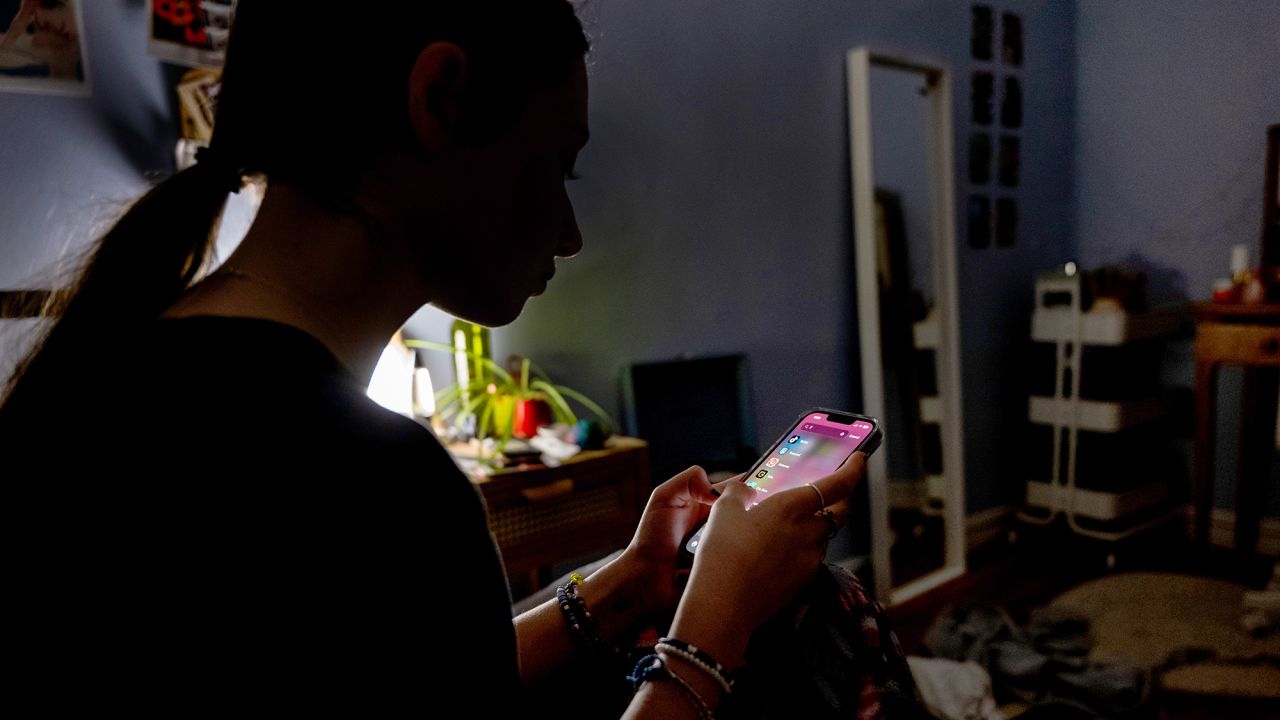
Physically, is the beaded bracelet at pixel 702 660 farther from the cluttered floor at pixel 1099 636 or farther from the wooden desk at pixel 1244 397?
the wooden desk at pixel 1244 397

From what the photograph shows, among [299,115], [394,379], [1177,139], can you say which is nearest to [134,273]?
[299,115]

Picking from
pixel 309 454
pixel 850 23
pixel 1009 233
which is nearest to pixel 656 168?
pixel 850 23

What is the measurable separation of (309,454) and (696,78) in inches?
72.0

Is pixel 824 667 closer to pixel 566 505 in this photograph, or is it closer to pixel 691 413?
pixel 566 505

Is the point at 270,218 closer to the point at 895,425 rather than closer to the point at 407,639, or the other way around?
the point at 407,639

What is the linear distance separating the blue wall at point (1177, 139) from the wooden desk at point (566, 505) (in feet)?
6.80

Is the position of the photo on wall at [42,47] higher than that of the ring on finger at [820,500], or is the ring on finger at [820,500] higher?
the photo on wall at [42,47]

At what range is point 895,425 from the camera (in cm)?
238

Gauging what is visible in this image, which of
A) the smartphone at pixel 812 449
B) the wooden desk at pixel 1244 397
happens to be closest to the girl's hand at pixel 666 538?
the smartphone at pixel 812 449

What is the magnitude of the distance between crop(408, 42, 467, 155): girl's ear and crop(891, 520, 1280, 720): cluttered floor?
62.8 inches

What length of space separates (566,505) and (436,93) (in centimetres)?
121

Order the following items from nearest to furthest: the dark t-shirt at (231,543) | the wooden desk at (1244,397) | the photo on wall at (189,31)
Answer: the dark t-shirt at (231,543) → the photo on wall at (189,31) → the wooden desk at (1244,397)

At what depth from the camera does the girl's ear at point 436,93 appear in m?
0.43

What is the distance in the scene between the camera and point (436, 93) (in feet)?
1.45
